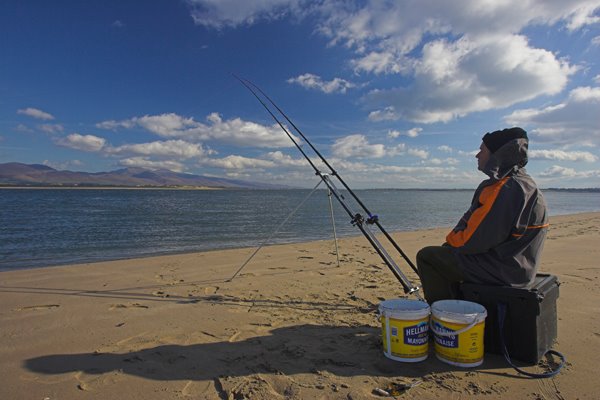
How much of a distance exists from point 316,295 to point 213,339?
6.31ft

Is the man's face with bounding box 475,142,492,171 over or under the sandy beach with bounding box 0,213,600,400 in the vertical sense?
over

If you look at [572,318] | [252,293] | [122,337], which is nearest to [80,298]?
[122,337]

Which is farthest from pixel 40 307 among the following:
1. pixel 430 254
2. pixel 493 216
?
pixel 493 216

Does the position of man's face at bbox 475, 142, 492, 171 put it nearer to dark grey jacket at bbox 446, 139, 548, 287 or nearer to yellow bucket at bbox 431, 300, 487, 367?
dark grey jacket at bbox 446, 139, 548, 287

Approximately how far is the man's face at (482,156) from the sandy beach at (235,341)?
1670 millimetres

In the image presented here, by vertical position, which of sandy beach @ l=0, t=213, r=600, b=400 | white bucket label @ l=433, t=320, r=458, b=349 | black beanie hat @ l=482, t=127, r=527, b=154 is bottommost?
sandy beach @ l=0, t=213, r=600, b=400

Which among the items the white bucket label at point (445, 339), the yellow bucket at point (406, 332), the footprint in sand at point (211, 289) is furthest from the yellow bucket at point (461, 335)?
Result: the footprint in sand at point (211, 289)

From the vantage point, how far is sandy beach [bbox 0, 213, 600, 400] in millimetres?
2686

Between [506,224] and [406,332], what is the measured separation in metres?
1.16

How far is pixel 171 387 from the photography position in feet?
8.95

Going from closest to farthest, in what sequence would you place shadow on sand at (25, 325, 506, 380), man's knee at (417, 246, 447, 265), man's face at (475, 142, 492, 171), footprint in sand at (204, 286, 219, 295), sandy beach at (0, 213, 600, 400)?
sandy beach at (0, 213, 600, 400) → shadow on sand at (25, 325, 506, 380) → man's face at (475, 142, 492, 171) → man's knee at (417, 246, 447, 265) → footprint in sand at (204, 286, 219, 295)

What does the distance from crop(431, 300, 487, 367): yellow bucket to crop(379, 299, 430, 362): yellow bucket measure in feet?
0.39

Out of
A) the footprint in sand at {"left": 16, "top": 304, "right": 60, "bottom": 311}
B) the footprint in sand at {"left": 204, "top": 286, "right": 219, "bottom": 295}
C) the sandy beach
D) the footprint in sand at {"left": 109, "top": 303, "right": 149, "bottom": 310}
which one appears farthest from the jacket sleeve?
the footprint in sand at {"left": 16, "top": 304, "right": 60, "bottom": 311}

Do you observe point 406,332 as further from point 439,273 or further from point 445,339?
point 439,273
